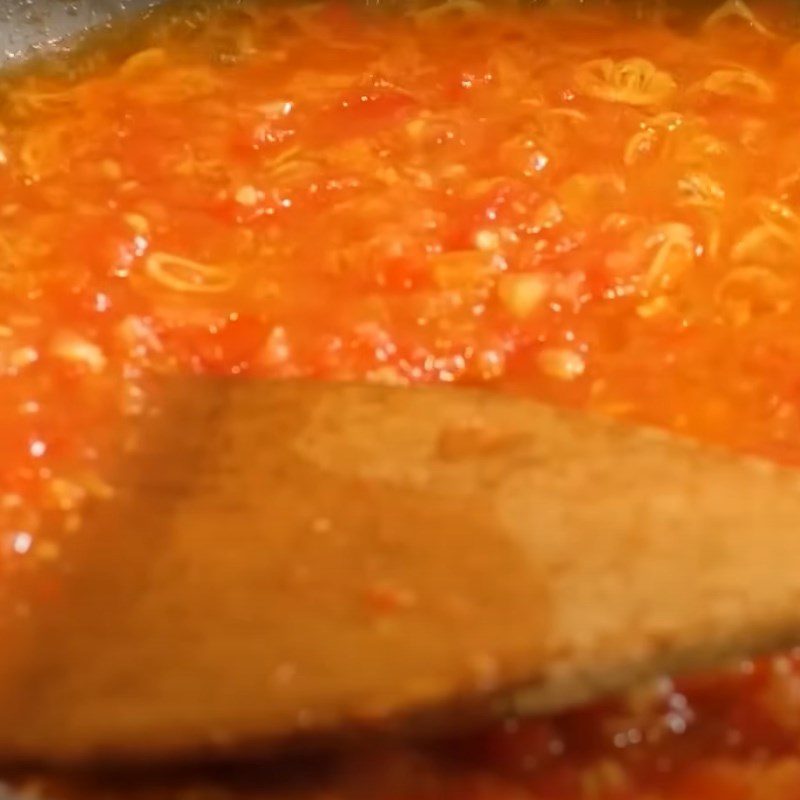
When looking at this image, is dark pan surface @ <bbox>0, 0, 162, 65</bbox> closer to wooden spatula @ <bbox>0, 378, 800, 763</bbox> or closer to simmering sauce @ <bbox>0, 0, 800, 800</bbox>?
simmering sauce @ <bbox>0, 0, 800, 800</bbox>

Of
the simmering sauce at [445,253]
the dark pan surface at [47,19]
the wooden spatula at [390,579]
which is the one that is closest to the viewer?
the wooden spatula at [390,579]

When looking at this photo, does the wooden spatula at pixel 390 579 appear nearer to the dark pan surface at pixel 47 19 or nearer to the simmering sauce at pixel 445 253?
the simmering sauce at pixel 445 253

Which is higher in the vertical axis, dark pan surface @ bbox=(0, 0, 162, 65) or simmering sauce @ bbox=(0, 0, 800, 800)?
dark pan surface @ bbox=(0, 0, 162, 65)

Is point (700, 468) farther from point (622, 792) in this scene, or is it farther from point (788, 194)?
point (788, 194)

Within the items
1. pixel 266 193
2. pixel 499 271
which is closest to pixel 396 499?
pixel 499 271

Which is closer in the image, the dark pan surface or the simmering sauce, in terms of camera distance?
the simmering sauce

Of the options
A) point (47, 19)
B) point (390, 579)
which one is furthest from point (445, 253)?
point (47, 19)

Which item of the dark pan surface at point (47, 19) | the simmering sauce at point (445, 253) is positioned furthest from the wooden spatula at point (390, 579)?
the dark pan surface at point (47, 19)

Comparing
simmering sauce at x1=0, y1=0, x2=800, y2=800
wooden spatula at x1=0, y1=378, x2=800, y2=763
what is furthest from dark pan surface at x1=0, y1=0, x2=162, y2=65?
wooden spatula at x1=0, y1=378, x2=800, y2=763
